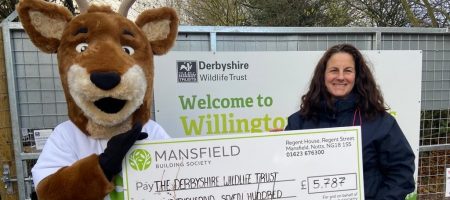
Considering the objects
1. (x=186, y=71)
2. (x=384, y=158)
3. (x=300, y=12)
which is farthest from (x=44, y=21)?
(x=300, y=12)

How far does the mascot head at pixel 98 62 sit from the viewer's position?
68.8 inches

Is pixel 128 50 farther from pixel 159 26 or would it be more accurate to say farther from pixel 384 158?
pixel 384 158

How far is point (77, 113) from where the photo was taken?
193cm

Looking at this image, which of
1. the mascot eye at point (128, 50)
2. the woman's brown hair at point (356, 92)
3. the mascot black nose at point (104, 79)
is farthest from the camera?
the woman's brown hair at point (356, 92)

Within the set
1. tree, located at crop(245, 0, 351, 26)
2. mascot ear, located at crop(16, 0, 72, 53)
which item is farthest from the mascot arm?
tree, located at crop(245, 0, 351, 26)

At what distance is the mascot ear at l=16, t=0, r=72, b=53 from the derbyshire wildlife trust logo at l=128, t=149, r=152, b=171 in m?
0.74

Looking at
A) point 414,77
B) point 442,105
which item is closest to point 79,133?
point 414,77

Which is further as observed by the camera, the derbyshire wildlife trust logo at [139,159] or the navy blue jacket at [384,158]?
the navy blue jacket at [384,158]

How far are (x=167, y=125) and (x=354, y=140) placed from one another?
4.93 feet

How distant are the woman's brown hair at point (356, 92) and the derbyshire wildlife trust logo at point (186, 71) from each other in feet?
3.23

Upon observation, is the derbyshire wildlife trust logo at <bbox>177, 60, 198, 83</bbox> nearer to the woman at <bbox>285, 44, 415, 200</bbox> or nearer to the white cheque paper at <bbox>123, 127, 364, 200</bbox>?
the woman at <bbox>285, 44, 415, 200</bbox>

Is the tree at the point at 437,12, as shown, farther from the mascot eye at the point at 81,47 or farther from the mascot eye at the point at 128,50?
the mascot eye at the point at 81,47

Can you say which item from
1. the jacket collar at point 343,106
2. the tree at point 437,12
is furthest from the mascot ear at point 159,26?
the tree at point 437,12

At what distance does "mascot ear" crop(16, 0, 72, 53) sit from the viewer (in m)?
1.97
